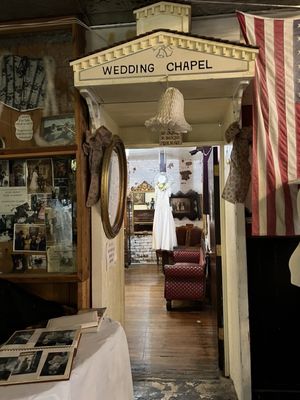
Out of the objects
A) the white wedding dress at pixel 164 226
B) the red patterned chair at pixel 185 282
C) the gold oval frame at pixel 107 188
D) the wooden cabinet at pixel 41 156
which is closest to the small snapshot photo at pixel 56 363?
the wooden cabinet at pixel 41 156

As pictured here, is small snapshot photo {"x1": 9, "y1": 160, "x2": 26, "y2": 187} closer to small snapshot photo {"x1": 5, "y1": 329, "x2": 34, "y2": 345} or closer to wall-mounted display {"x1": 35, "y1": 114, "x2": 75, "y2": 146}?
wall-mounted display {"x1": 35, "y1": 114, "x2": 75, "y2": 146}

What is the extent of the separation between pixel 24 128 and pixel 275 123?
1640 mm

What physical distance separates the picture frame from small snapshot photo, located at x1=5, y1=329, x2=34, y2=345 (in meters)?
6.98

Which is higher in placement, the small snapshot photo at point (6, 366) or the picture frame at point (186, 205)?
the picture frame at point (186, 205)

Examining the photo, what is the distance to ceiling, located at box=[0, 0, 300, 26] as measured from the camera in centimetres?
213

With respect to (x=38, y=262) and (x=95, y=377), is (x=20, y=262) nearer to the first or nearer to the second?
(x=38, y=262)

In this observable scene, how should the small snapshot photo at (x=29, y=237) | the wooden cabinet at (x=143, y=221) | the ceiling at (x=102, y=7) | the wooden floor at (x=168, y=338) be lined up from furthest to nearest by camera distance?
the wooden cabinet at (x=143, y=221), the wooden floor at (x=168, y=338), the small snapshot photo at (x=29, y=237), the ceiling at (x=102, y=7)

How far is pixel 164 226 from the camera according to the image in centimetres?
723

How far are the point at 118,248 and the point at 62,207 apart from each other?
84cm

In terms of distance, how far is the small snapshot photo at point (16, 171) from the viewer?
7.50ft

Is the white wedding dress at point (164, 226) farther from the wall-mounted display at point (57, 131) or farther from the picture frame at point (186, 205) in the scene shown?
the wall-mounted display at point (57, 131)

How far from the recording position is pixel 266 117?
1982mm

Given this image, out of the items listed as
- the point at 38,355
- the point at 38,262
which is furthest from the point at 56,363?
the point at 38,262

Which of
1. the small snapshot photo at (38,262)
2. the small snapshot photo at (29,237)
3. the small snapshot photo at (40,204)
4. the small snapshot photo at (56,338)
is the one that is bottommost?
the small snapshot photo at (56,338)
